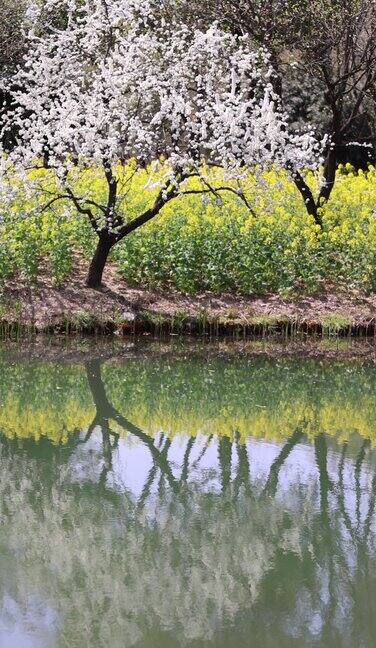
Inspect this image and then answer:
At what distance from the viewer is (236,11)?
14648 millimetres

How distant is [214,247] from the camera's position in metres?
14.2

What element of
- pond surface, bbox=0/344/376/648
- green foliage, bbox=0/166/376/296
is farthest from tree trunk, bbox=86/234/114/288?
pond surface, bbox=0/344/376/648

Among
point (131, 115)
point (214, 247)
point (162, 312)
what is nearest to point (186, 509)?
point (162, 312)

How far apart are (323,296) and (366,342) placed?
1.26m

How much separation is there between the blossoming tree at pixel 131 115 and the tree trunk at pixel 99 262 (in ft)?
0.05

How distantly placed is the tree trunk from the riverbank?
0.14 meters

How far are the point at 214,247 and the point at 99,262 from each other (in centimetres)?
167

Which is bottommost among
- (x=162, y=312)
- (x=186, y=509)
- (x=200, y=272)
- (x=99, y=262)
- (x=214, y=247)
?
(x=186, y=509)

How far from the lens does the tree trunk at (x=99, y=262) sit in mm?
13740

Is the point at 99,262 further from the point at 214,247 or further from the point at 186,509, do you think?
the point at 186,509

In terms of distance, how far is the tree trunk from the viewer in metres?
13.7

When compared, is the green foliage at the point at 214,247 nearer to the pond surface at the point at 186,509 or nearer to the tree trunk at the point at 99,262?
the tree trunk at the point at 99,262

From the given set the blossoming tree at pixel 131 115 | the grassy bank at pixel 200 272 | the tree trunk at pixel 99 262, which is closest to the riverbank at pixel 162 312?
the grassy bank at pixel 200 272

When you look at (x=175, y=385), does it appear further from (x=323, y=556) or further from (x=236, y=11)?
(x=236, y=11)
